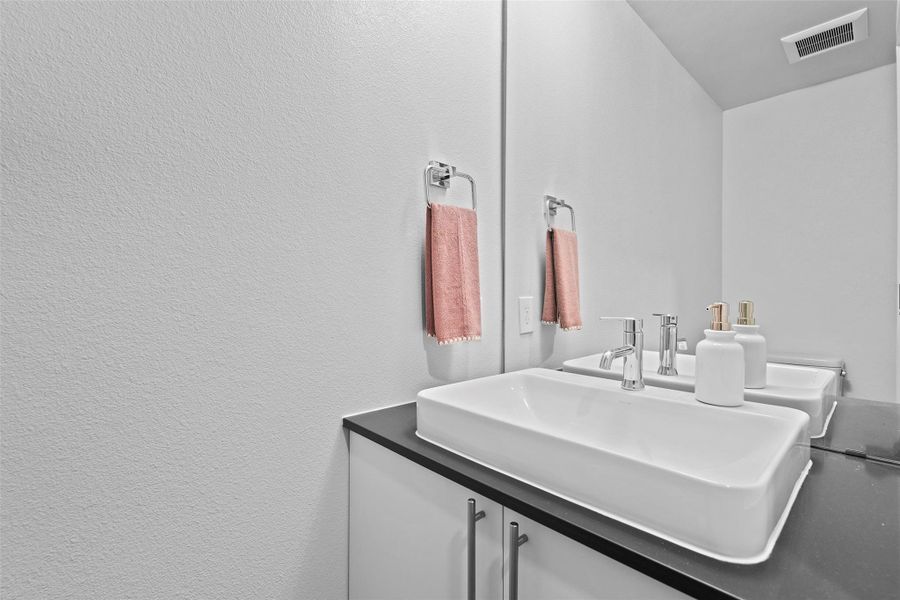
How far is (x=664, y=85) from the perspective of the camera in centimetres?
103

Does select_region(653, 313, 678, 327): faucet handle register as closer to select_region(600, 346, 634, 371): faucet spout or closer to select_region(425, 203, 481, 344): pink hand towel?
select_region(600, 346, 634, 371): faucet spout

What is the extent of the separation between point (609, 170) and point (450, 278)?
0.56 meters

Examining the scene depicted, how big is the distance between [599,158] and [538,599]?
3.58ft

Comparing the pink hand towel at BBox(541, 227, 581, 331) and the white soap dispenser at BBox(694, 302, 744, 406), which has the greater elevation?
the pink hand towel at BBox(541, 227, 581, 331)

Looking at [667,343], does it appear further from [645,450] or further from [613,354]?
[645,450]

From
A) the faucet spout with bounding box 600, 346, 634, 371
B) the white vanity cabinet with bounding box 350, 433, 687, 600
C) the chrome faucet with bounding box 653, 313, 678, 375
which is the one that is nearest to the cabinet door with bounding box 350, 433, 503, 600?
the white vanity cabinet with bounding box 350, 433, 687, 600

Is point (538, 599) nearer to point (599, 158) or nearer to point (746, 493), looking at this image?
point (746, 493)

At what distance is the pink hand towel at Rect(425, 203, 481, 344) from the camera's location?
1033 millimetres

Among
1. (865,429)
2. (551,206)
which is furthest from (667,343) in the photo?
(551,206)

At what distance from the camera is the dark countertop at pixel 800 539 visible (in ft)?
1.35

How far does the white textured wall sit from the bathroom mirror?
41 cm

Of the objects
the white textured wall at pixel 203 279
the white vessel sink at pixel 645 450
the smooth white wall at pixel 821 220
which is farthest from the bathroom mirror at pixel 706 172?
the white textured wall at pixel 203 279

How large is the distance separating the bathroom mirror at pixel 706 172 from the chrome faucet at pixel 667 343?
2cm

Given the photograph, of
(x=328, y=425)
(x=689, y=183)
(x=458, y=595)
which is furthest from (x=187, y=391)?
(x=689, y=183)
